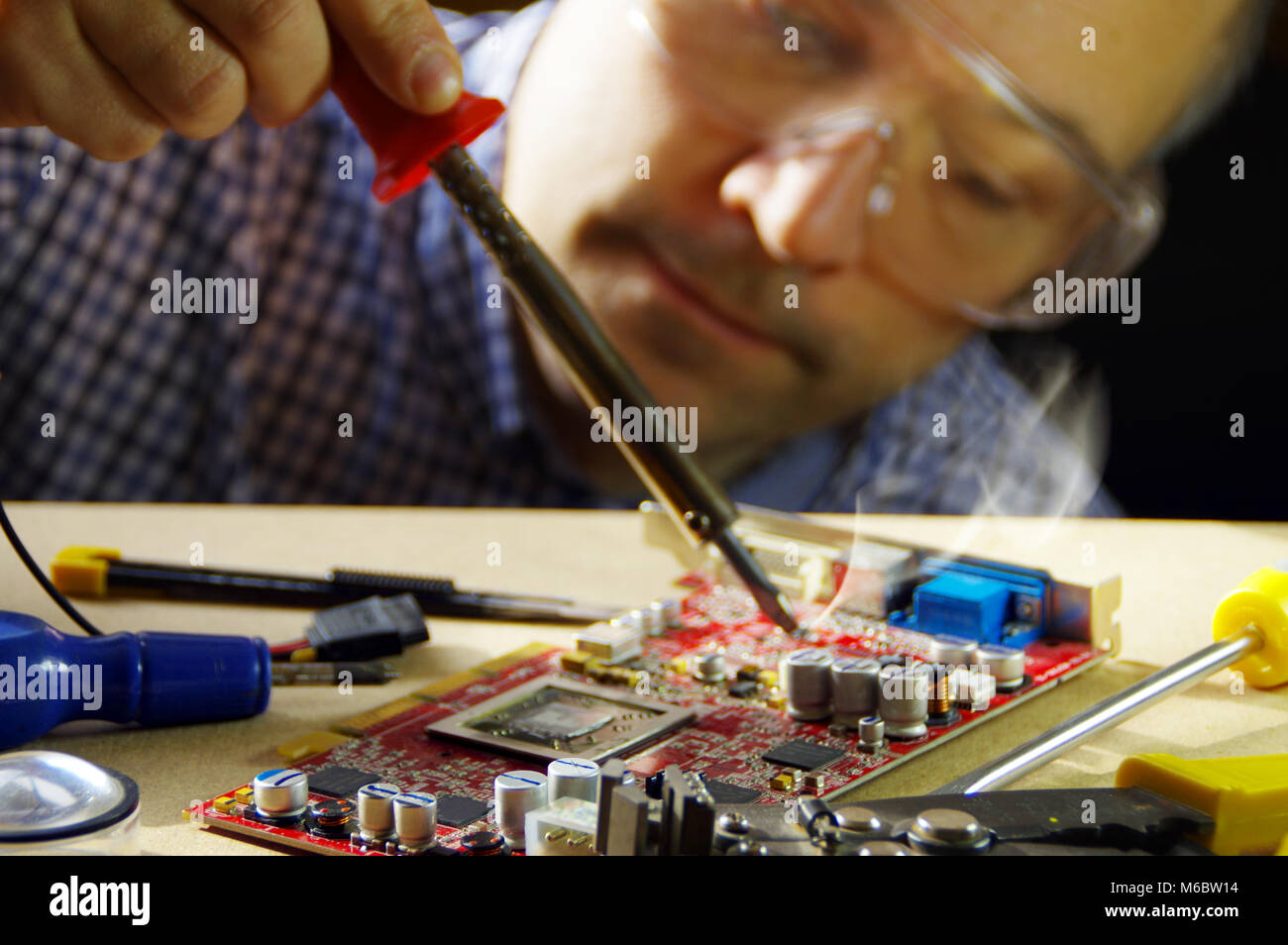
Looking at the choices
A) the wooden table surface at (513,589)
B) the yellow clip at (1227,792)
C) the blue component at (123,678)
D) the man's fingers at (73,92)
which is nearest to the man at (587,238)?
the man's fingers at (73,92)

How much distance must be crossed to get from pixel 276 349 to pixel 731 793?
149 centimetres

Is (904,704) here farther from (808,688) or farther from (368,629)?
(368,629)

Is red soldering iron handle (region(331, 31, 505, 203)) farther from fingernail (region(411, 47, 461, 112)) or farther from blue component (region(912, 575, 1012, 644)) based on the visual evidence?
blue component (region(912, 575, 1012, 644))

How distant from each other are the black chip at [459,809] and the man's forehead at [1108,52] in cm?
79

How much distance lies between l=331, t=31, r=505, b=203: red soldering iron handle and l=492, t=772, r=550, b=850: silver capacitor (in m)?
0.39

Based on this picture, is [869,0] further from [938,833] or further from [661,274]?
[938,833]

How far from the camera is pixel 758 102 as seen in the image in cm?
123

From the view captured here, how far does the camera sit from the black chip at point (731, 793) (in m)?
0.68


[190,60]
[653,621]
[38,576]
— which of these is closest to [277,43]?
[190,60]

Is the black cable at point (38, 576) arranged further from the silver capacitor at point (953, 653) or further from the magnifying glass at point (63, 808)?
the silver capacitor at point (953, 653)

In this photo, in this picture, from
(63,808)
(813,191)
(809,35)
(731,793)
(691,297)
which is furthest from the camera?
(691,297)

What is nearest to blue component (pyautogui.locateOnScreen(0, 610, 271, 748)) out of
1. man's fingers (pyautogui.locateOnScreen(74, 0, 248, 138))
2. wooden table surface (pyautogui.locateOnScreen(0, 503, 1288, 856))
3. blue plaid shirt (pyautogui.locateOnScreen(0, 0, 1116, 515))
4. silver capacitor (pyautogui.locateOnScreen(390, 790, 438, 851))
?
wooden table surface (pyautogui.locateOnScreen(0, 503, 1288, 856))

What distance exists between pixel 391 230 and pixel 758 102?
0.90 metres

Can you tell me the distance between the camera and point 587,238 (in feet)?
5.10
